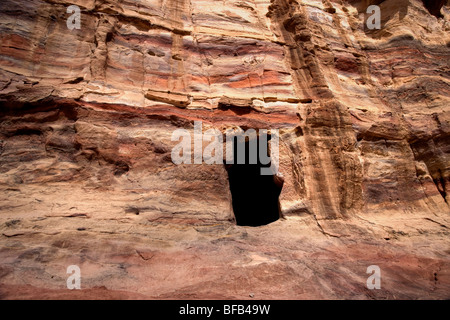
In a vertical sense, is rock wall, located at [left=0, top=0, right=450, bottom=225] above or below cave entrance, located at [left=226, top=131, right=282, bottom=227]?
above

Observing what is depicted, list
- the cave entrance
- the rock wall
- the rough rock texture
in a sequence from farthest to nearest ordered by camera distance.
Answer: the cave entrance
the rock wall
the rough rock texture

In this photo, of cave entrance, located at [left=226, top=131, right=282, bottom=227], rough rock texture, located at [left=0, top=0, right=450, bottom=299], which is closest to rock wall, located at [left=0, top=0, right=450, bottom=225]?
rough rock texture, located at [left=0, top=0, right=450, bottom=299]

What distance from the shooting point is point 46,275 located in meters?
3.25

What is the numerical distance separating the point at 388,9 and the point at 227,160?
7.50 m

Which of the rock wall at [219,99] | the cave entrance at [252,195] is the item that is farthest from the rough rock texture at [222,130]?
the cave entrance at [252,195]

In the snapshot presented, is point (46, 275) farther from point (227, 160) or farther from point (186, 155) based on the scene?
point (227, 160)

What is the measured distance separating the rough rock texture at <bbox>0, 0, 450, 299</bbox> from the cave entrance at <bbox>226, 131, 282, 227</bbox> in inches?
65.4

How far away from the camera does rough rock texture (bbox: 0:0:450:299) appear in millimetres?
3760

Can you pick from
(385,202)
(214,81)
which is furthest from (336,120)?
(214,81)

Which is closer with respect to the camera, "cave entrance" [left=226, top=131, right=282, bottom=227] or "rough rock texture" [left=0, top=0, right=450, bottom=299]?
"rough rock texture" [left=0, top=0, right=450, bottom=299]

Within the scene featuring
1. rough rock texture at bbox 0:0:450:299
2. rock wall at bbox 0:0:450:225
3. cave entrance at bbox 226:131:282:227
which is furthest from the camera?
cave entrance at bbox 226:131:282:227

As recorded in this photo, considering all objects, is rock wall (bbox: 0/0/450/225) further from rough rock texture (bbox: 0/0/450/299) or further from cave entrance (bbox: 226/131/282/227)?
cave entrance (bbox: 226/131/282/227)

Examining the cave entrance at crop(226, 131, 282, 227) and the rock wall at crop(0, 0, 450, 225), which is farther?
the cave entrance at crop(226, 131, 282, 227)

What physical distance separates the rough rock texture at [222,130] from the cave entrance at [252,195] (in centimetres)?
166
